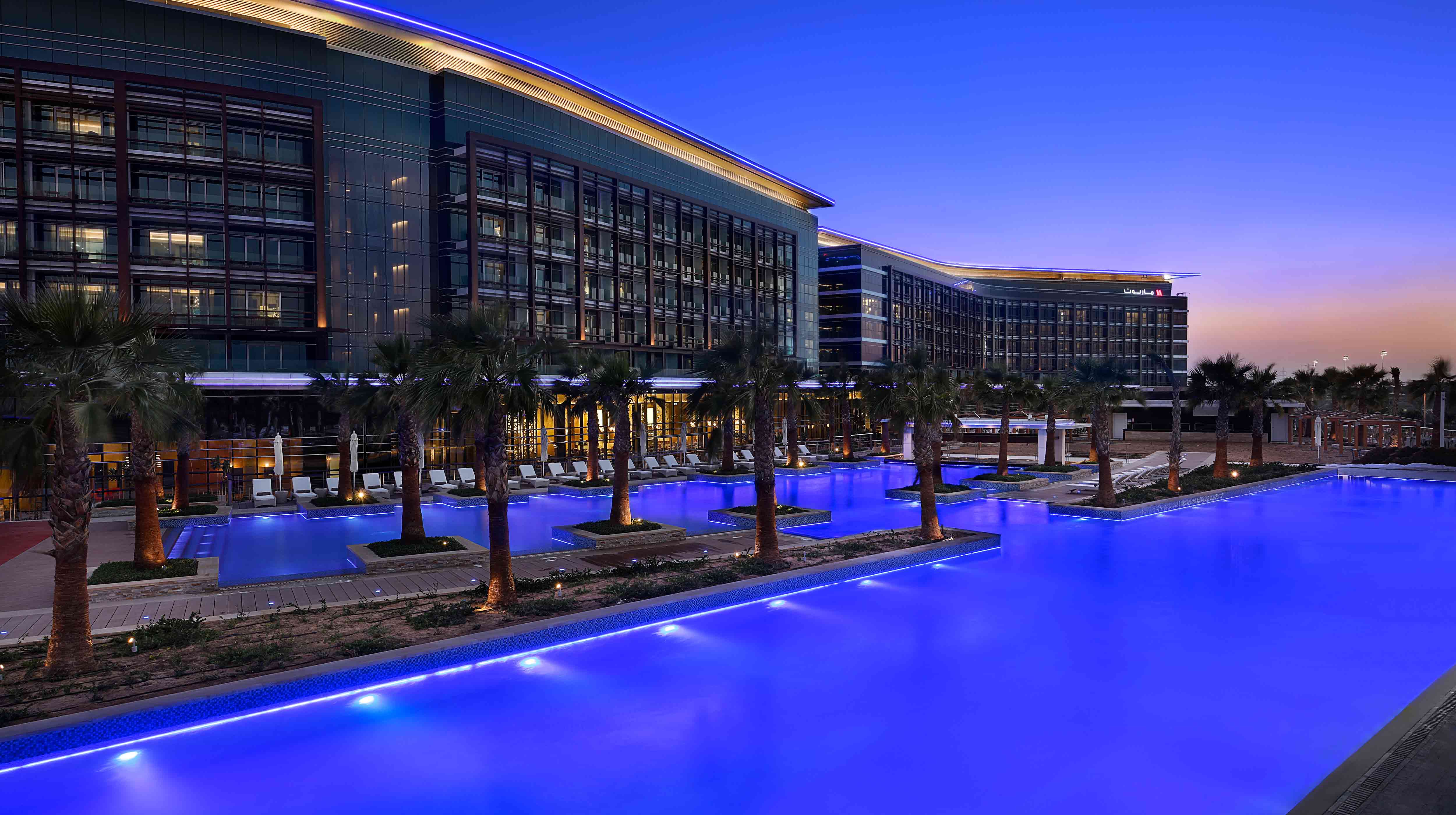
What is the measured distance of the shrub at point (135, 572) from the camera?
14.1 meters

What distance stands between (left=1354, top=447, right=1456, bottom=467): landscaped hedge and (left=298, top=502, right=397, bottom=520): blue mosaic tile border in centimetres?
4510

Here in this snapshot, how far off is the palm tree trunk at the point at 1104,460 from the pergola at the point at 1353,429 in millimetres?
27161

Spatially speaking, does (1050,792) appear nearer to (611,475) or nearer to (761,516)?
(761,516)

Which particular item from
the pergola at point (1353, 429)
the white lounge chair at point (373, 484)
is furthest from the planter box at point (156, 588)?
the pergola at point (1353, 429)

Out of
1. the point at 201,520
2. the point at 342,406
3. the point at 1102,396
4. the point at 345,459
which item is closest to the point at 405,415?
the point at 342,406

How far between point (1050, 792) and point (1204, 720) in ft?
9.88

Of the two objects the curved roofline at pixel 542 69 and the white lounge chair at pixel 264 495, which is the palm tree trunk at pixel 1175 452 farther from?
the curved roofline at pixel 542 69

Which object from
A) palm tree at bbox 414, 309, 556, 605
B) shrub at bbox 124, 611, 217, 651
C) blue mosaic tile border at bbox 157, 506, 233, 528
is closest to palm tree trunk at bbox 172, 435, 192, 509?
blue mosaic tile border at bbox 157, 506, 233, 528

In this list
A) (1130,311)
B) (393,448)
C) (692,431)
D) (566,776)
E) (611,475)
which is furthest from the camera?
(1130,311)

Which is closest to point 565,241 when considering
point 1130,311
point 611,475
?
point 611,475

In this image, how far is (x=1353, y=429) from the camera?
187 ft

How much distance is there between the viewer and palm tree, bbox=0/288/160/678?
31.7ft

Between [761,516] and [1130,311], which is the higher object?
[1130,311]

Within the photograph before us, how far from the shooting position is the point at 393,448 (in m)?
38.2
